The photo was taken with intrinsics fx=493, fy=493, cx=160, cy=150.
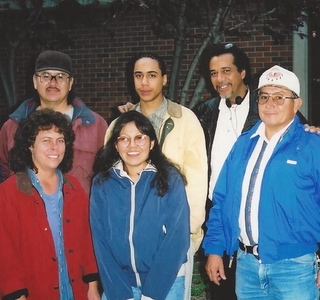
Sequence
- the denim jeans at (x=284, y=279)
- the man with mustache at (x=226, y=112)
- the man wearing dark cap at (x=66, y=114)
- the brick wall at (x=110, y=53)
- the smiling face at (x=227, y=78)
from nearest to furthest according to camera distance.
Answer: the denim jeans at (x=284, y=279) → the man wearing dark cap at (x=66, y=114) → the man with mustache at (x=226, y=112) → the smiling face at (x=227, y=78) → the brick wall at (x=110, y=53)

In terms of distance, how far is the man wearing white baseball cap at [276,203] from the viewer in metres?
→ 3.04

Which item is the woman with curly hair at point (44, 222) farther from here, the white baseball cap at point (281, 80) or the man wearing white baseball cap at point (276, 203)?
the white baseball cap at point (281, 80)

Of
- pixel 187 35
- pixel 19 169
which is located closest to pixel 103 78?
pixel 187 35

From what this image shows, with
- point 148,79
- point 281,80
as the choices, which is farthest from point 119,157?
point 281,80

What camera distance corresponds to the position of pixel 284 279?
10.00ft

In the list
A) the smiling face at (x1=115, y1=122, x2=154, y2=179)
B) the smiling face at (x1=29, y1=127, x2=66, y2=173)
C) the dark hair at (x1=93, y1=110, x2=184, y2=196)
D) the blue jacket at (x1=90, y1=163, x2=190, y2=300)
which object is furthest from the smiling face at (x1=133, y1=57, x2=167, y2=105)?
the blue jacket at (x1=90, y1=163, x2=190, y2=300)

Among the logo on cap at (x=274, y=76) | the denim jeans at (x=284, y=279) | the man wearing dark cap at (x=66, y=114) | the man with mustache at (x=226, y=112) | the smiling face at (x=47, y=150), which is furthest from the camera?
the man with mustache at (x=226, y=112)

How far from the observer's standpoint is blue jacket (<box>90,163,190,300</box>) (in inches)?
121

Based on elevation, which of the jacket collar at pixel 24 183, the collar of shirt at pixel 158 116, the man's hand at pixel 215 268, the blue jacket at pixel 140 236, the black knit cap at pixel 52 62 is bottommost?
the man's hand at pixel 215 268

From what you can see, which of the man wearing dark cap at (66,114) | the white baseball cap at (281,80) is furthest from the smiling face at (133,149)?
the white baseball cap at (281,80)

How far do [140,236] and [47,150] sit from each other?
89 centimetres

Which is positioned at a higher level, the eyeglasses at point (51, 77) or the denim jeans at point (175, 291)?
the eyeglasses at point (51, 77)

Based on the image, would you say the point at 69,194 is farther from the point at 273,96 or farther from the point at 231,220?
the point at 273,96

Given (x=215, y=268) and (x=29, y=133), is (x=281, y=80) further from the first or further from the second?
(x=29, y=133)
